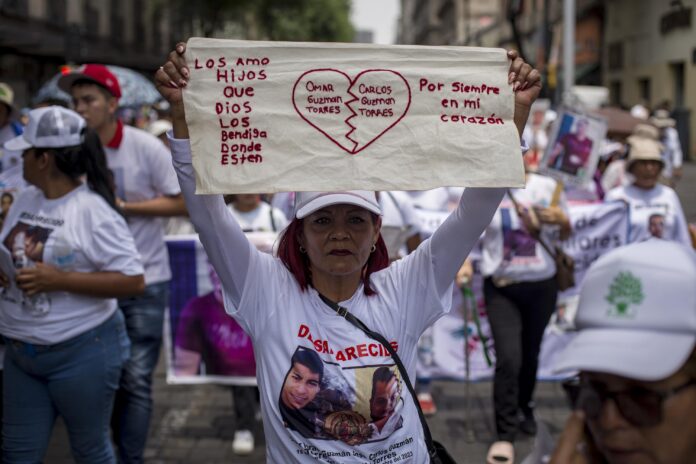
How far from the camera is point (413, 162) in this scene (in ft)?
8.27

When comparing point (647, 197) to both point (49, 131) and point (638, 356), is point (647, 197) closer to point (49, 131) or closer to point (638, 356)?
point (49, 131)

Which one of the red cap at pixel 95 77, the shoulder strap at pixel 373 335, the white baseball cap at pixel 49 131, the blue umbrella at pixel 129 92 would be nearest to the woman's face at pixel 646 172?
the red cap at pixel 95 77

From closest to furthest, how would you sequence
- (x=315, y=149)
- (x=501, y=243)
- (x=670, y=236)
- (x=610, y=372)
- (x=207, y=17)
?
(x=610, y=372)
(x=315, y=149)
(x=501, y=243)
(x=670, y=236)
(x=207, y=17)

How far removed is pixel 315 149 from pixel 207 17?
38.4 m

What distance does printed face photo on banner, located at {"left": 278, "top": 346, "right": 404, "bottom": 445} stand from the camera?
2602 millimetres

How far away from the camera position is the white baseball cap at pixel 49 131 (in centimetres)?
388

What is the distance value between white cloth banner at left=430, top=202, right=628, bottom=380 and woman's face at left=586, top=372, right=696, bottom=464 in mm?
4705

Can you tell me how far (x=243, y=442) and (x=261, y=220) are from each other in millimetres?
1328

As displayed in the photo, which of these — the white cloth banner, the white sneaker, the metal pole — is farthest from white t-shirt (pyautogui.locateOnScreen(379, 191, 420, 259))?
the metal pole

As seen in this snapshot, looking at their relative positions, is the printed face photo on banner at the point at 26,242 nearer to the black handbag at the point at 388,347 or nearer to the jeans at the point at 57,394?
the jeans at the point at 57,394

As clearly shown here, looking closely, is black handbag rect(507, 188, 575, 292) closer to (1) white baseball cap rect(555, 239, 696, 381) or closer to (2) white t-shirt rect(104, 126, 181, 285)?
(2) white t-shirt rect(104, 126, 181, 285)

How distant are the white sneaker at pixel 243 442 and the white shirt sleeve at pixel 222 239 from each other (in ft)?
9.61

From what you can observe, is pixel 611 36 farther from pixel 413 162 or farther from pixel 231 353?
pixel 413 162

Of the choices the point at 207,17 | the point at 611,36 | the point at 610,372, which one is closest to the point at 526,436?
the point at 610,372
